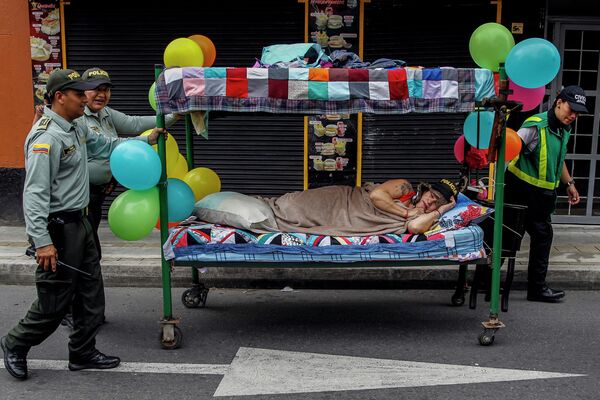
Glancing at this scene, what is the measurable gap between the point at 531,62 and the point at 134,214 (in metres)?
3.07

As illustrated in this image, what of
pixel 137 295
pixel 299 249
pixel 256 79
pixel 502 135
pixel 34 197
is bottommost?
pixel 137 295

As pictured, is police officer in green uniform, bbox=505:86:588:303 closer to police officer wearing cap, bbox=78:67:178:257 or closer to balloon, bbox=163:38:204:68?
balloon, bbox=163:38:204:68

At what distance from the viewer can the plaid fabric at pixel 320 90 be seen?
4461 millimetres

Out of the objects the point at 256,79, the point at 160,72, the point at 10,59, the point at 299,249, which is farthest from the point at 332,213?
the point at 10,59

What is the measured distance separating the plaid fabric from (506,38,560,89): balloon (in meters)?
0.19

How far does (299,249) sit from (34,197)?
1866 mm

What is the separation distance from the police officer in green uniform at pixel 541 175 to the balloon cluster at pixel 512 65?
0.34 m

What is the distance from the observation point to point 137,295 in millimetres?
6129

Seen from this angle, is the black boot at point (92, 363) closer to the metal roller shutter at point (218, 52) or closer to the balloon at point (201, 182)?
the balloon at point (201, 182)

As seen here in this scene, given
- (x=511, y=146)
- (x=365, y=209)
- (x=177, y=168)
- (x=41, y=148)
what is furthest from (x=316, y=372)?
(x=511, y=146)

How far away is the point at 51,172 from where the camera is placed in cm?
400

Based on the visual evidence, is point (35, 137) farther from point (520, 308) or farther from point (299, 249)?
point (520, 308)

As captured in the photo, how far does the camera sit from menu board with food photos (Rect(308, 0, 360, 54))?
7902 mm

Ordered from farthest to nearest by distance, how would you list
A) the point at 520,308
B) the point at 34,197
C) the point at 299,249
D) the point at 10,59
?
the point at 10,59 < the point at 520,308 < the point at 299,249 < the point at 34,197
